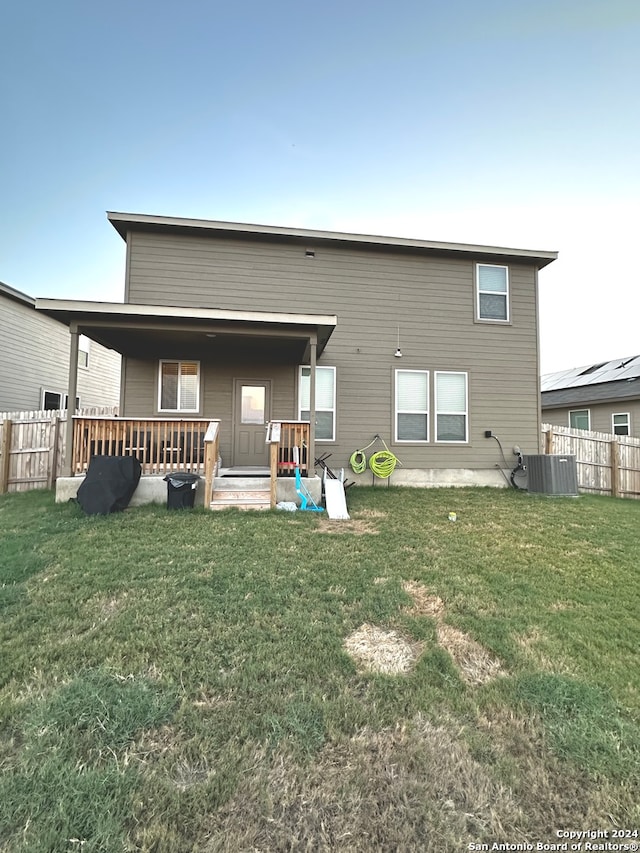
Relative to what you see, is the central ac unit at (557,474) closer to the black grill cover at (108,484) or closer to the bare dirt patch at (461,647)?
the bare dirt patch at (461,647)

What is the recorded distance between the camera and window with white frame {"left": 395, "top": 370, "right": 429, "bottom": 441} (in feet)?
29.0

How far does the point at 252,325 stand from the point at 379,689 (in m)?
5.82

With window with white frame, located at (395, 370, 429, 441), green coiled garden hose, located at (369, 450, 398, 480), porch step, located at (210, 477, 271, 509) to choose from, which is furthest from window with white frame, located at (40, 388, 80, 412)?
window with white frame, located at (395, 370, 429, 441)

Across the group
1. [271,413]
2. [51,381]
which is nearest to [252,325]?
[271,413]

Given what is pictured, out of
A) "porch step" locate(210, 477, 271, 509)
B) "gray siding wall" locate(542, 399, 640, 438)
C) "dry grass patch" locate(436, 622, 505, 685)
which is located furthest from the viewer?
"gray siding wall" locate(542, 399, 640, 438)

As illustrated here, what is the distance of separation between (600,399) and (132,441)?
50.4ft

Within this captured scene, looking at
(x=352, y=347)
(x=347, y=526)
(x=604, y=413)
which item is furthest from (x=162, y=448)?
(x=604, y=413)

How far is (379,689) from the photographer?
2059 mm

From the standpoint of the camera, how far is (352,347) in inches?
342

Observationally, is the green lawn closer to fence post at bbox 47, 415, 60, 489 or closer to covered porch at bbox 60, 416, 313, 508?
covered porch at bbox 60, 416, 313, 508

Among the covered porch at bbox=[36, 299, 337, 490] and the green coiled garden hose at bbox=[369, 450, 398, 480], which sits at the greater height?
the covered porch at bbox=[36, 299, 337, 490]

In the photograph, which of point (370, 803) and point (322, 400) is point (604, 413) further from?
point (370, 803)

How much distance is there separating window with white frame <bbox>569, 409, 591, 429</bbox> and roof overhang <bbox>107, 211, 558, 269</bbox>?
26.0 ft

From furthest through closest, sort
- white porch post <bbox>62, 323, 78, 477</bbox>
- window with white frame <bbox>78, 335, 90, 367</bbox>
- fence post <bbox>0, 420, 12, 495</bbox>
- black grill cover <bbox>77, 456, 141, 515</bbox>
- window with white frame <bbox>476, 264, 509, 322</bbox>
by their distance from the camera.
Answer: window with white frame <bbox>78, 335, 90, 367</bbox>, window with white frame <bbox>476, 264, 509, 322</bbox>, fence post <bbox>0, 420, 12, 495</bbox>, white porch post <bbox>62, 323, 78, 477</bbox>, black grill cover <bbox>77, 456, 141, 515</bbox>
